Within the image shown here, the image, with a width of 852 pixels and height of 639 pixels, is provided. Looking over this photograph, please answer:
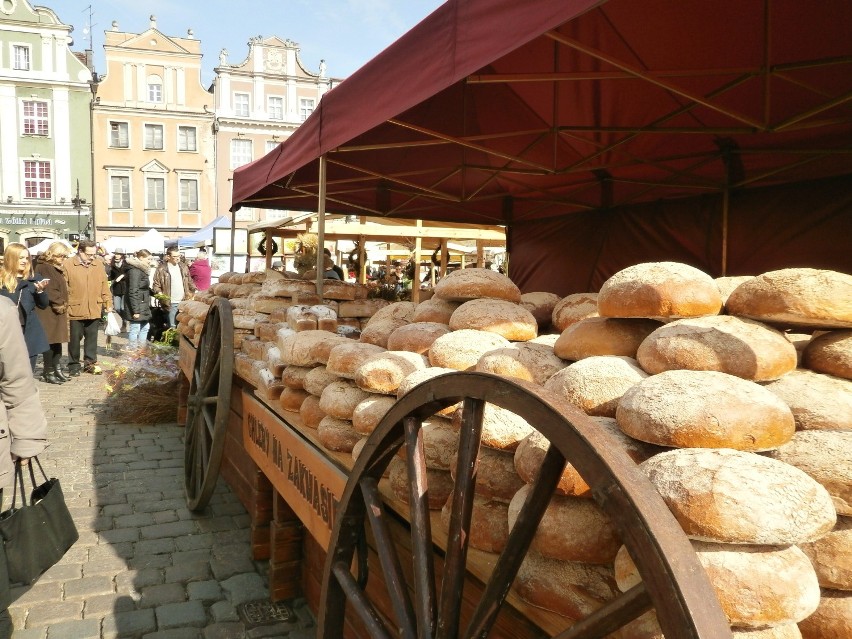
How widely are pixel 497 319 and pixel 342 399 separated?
643mm

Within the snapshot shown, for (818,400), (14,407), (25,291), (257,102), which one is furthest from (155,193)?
(818,400)

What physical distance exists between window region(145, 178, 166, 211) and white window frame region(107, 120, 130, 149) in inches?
89.9

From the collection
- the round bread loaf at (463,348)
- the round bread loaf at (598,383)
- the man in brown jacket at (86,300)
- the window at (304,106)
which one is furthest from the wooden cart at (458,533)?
the window at (304,106)

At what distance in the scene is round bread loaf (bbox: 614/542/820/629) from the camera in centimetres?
78

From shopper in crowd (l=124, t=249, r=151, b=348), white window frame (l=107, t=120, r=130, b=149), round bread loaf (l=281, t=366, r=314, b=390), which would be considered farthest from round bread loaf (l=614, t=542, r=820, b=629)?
white window frame (l=107, t=120, r=130, b=149)

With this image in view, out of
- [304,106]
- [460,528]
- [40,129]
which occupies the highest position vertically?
[304,106]

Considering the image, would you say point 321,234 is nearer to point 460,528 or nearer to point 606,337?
point 606,337

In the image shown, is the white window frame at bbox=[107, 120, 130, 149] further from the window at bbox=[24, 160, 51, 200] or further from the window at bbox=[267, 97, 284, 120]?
the window at bbox=[267, 97, 284, 120]

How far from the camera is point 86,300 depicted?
866 centimetres

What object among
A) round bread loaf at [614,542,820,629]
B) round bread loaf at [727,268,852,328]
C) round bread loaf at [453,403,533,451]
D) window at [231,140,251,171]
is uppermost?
window at [231,140,251,171]

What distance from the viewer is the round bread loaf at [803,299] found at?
1.22 m

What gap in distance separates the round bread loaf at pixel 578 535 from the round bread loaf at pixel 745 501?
0.72 ft

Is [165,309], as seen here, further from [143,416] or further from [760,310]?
[760,310]

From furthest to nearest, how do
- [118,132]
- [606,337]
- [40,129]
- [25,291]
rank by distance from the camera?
[118,132] → [40,129] → [25,291] → [606,337]
